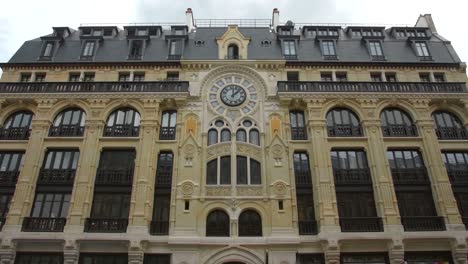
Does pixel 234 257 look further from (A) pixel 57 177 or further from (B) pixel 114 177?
(A) pixel 57 177

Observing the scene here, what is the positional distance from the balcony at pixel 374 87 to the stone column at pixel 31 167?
66.2ft

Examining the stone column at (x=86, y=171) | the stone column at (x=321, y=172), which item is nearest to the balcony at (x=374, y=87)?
the stone column at (x=321, y=172)

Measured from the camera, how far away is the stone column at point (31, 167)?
23984 mm

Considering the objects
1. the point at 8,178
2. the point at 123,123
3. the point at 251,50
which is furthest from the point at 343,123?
the point at 8,178

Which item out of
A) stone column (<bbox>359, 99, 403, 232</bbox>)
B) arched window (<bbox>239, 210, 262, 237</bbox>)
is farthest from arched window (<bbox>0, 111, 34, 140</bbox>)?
stone column (<bbox>359, 99, 403, 232</bbox>)

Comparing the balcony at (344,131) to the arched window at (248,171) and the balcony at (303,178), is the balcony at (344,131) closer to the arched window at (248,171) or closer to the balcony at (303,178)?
the balcony at (303,178)

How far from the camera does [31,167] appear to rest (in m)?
25.5

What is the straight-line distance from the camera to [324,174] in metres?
25.5

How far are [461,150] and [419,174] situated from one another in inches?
174

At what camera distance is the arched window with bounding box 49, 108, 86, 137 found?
27500mm

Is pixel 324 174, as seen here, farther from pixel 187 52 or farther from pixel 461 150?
pixel 187 52

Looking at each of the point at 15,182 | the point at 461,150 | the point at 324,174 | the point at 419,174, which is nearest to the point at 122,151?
the point at 15,182

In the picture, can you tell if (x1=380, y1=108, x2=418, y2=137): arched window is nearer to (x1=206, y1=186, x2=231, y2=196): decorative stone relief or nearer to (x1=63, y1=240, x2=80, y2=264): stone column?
(x1=206, y1=186, x2=231, y2=196): decorative stone relief

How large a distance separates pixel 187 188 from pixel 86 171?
26.2ft
